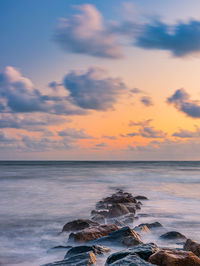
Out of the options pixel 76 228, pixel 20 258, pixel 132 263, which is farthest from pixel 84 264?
pixel 76 228

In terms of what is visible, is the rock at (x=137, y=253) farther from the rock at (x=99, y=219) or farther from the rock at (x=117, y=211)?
the rock at (x=117, y=211)

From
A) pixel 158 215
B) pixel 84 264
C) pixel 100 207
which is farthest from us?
pixel 100 207

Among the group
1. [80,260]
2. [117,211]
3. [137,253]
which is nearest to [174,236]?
[137,253]

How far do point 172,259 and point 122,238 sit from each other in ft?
6.39

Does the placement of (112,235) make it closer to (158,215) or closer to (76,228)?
(76,228)

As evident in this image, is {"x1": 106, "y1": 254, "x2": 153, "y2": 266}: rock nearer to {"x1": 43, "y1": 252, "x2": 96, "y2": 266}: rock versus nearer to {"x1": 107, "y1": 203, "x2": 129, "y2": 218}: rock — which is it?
{"x1": 43, "y1": 252, "x2": 96, "y2": 266}: rock

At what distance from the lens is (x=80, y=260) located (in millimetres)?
4828

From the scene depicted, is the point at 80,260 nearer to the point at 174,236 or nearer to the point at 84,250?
the point at 84,250

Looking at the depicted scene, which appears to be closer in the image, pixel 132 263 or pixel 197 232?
pixel 132 263

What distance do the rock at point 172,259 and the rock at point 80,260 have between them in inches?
38.8

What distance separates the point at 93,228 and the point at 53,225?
259 cm

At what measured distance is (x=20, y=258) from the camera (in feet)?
19.0

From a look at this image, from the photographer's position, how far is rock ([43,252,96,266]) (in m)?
4.70

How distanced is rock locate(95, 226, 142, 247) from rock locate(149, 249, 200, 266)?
158 centimetres
